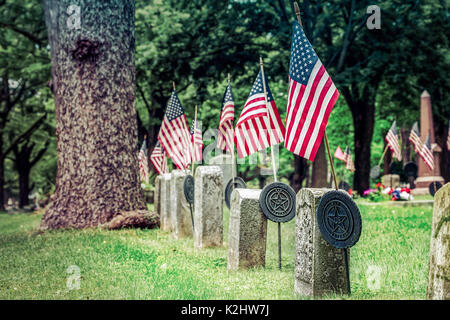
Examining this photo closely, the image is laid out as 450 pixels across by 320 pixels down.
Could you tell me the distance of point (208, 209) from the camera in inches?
305

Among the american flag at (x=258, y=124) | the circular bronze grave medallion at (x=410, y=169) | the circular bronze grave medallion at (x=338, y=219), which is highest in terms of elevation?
the american flag at (x=258, y=124)

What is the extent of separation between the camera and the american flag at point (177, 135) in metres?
9.90

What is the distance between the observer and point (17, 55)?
2161 cm

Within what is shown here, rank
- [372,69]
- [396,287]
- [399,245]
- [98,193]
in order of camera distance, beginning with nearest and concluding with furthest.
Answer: [396,287] → [399,245] → [98,193] → [372,69]

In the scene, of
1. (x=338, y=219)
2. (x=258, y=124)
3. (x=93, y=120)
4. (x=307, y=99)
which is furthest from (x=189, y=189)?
(x=338, y=219)

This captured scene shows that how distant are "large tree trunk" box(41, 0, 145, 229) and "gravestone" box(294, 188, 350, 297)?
5815 mm

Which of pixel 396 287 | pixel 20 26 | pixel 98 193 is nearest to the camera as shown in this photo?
pixel 396 287

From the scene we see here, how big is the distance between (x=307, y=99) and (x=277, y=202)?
65.0 inches

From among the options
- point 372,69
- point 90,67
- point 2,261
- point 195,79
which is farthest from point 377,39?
point 2,261

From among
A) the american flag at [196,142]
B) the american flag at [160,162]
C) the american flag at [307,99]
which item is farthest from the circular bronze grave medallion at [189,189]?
the american flag at [160,162]

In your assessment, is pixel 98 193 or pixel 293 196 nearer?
pixel 293 196

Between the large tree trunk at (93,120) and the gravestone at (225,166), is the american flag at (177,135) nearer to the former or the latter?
the large tree trunk at (93,120)

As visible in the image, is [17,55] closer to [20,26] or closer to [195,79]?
[20,26]
